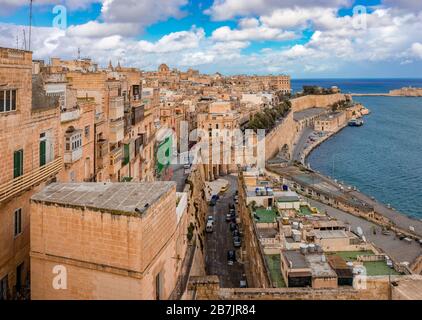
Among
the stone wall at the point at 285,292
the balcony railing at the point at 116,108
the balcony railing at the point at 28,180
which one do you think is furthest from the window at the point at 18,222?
the balcony railing at the point at 116,108

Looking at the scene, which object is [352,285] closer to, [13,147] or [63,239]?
[63,239]

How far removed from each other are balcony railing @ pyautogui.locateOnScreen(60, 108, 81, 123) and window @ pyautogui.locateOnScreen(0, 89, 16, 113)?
2613 millimetres

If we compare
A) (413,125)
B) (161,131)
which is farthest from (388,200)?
(413,125)

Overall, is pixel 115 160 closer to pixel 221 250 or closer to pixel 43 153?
pixel 43 153

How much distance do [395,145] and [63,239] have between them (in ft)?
191

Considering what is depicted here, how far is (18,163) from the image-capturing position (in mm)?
7398

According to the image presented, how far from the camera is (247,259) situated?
17109 mm

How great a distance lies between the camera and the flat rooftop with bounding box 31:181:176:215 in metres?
5.92

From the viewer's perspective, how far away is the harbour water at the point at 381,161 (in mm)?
35375

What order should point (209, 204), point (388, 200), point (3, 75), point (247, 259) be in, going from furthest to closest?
1. point (388, 200)
2. point (209, 204)
3. point (247, 259)
4. point (3, 75)

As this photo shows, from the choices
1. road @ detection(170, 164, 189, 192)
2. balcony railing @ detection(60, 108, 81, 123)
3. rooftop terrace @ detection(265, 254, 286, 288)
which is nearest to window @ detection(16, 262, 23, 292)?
balcony railing @ detection(60, 108, 81, 123)

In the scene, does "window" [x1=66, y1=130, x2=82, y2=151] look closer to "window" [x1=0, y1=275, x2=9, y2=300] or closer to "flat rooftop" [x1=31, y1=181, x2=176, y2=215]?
"flat rooftop" [x1=31, y1=181, x2=176, y2=215]
